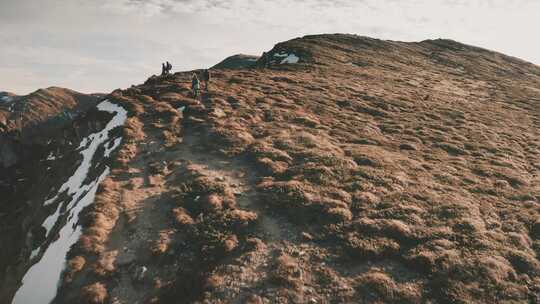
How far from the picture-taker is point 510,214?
2177cm

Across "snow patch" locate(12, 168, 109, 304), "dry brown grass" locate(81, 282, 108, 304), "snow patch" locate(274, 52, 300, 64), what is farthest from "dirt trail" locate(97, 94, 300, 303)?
"snow patch" locate(274, 52, 300, 64)

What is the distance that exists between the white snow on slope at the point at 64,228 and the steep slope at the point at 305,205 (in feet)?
2.22

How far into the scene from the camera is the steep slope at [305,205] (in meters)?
15.9

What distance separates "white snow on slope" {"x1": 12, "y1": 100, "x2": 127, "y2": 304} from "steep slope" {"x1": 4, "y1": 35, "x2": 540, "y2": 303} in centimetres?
68

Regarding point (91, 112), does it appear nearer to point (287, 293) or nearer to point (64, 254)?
point (64, 254)

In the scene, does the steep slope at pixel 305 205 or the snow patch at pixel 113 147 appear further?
the snow patch at pixel 113 147

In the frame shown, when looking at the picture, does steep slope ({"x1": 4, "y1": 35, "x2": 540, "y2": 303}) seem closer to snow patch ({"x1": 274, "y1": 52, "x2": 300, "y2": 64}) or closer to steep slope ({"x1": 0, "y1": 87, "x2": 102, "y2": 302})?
steep slope ({"x1": 0, "y1": 87, "x2": 102, "y2": 302})

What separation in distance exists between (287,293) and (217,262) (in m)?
3.59

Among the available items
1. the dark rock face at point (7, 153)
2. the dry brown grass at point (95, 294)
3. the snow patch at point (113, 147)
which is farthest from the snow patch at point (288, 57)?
the dry brown grass at point (95, 294)

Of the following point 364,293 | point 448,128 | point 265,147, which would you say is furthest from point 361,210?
point 448,128

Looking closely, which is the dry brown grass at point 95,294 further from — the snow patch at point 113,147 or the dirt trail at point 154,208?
Answer: the snow patch at point 113,147

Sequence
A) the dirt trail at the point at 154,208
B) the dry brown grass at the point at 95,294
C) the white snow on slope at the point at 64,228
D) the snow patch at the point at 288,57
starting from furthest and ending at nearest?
the snow patch at the point at 288,57 < the white snow on slope at the point at 64,228 < the dirt trail at the point at 154,208 < the dry brown grass at the point at 95,294

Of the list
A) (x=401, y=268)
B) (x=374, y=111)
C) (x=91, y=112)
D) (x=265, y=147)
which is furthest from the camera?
(x=374, y=111)

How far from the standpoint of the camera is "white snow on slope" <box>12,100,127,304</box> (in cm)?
1711
